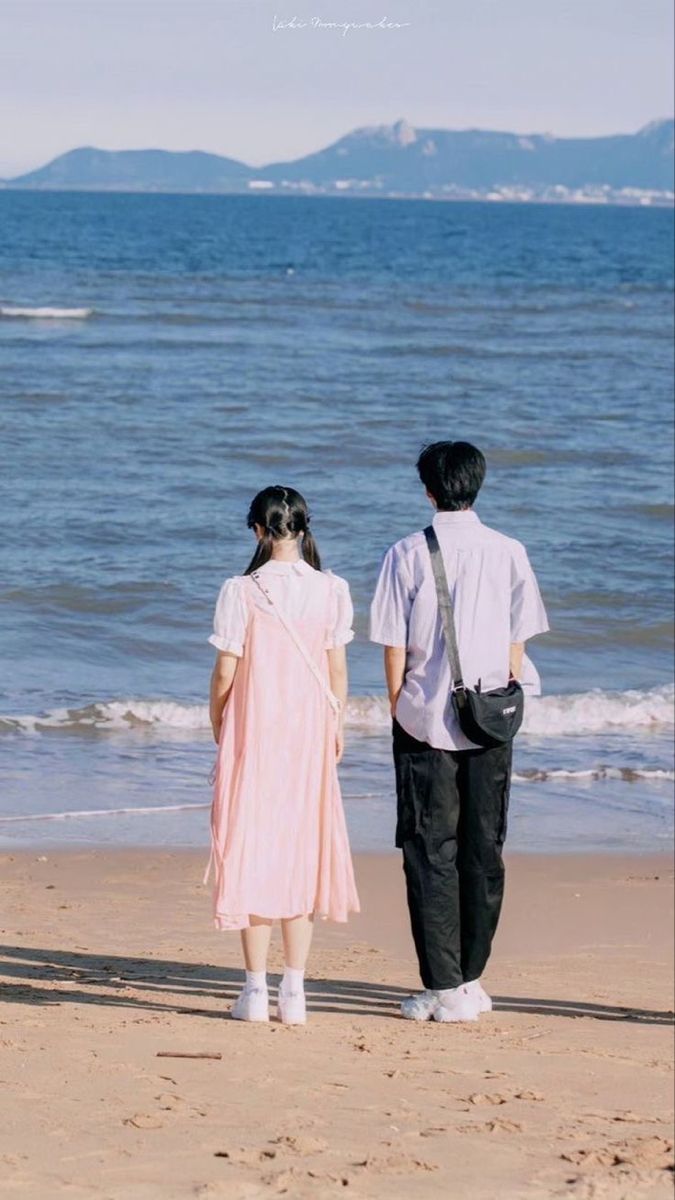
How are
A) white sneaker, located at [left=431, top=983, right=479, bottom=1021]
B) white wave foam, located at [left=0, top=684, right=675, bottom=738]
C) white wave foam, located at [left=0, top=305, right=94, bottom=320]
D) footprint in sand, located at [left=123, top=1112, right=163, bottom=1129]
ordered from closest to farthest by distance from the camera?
footprint in sand, located at [left=123, top=1112, right=163, bottom=1129], white sneaker, located at [left=431, top=983, right=479, bottom=1021], white wave foam, located at [left=0, top=684, right=675, bottom=738], white wave foam, located at [left=0, top=305, right=94, bottom=320]

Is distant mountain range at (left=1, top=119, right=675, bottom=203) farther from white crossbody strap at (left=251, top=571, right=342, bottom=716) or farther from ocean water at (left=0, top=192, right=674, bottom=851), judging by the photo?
white crossbody strap at (left=251, top=571, right=342, bottom=716)

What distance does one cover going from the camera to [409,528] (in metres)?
13.6

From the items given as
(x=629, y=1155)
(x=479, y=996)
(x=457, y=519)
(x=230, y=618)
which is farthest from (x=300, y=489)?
(x=629, y=1155)

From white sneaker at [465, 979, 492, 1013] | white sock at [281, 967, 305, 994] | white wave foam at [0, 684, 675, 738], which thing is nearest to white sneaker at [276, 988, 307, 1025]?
white sock at [281, 967, 305, 994]

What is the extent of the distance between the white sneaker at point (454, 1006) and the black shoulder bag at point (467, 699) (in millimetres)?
768

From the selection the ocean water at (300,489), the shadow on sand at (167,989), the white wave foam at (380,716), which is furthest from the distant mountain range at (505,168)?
the shadow on sand at (167,989)

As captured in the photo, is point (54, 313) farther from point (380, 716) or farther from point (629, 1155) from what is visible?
point (629, 1155)

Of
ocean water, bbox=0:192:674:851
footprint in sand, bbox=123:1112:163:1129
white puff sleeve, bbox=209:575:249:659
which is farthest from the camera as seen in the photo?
ocean water, bbox=0:192:674:851

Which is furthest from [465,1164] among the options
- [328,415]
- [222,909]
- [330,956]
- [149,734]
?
[328,415]

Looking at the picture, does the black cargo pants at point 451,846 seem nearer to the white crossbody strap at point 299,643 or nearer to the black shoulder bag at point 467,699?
the black shoulder bag at point 467,699

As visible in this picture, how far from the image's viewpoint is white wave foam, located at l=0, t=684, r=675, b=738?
851 cm

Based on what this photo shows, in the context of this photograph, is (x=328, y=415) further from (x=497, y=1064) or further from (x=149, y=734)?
(x=497, y=1064)

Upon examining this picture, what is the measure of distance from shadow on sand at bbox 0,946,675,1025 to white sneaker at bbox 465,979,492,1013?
0.17 meters

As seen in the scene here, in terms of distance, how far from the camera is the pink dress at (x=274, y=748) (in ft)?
14.5
